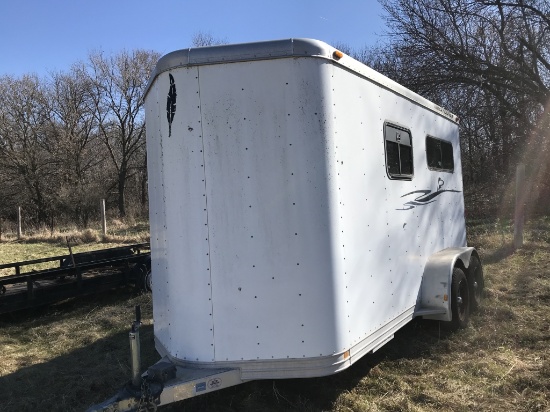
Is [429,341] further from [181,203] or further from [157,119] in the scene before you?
[157,119]

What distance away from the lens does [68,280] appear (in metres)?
7.55

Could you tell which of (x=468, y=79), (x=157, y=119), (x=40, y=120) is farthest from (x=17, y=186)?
(x=157, y=119)

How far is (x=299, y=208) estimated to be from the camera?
10.2ft

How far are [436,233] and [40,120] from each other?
109ft

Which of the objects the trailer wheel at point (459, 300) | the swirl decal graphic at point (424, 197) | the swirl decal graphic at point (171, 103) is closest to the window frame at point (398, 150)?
the swirl decal graphic at point (424, 197)

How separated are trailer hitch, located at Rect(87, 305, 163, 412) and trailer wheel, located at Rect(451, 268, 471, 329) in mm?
3356

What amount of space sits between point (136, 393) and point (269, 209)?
1420 mm

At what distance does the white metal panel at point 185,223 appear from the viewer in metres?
3.14

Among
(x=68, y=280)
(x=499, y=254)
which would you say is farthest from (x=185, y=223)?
(x=499, y=254)

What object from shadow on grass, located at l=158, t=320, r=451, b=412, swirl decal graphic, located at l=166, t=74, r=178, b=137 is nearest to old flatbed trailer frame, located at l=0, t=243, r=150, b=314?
shadow on grass, located at l=158, t=320, r=451, b=412

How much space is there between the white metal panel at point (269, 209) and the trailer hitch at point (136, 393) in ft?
1.60

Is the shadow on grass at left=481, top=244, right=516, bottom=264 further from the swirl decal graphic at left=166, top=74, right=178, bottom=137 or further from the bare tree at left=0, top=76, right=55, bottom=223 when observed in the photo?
the bare tree at left=0, top=76, right=55, bottom=223

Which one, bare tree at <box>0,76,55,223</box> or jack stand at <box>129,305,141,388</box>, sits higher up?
bare tree at <box>0,76,55,223</box>

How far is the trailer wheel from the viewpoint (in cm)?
497
